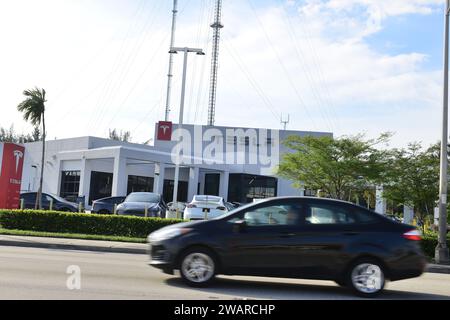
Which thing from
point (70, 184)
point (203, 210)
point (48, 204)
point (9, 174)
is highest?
point (70, 184)

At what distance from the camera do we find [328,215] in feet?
28.4

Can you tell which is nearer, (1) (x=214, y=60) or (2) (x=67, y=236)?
(2) (x=67, y=236)

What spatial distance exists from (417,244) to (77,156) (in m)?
34.9

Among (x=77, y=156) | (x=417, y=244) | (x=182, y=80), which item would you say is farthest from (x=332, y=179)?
(x=77, y=156)

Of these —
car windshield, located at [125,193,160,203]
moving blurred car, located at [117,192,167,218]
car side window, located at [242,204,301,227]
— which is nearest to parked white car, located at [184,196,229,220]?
moving blurred car, located at [117,192,167,218]

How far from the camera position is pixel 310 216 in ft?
28.2

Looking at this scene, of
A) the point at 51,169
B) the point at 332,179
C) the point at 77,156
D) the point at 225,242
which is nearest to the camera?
the point at 225,242

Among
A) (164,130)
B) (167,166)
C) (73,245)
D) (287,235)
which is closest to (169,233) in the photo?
(287,235)

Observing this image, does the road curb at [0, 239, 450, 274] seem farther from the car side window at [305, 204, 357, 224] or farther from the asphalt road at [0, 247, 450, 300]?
the car side window at [305, 204, 357, 224]

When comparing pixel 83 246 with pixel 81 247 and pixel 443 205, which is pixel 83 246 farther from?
pixel 443 205

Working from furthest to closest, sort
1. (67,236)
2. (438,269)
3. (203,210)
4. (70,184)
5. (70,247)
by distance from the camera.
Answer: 1. (70,184)
2. (203,210)
3. (67,236)
4. (70,247)
5. (438,269)

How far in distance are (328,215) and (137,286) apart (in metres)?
3.36

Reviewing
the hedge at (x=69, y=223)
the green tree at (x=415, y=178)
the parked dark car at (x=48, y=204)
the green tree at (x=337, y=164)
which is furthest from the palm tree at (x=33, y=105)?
the green tree at (x=415, y=178)
